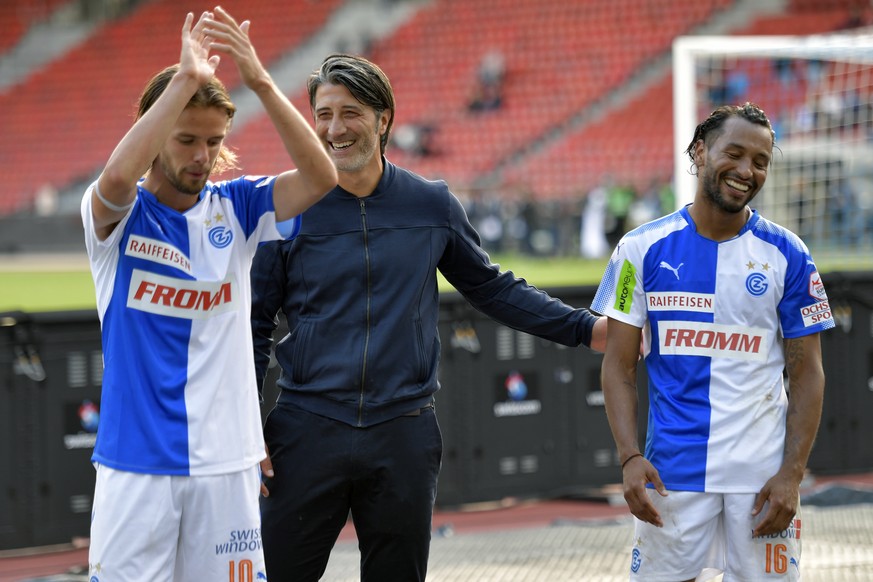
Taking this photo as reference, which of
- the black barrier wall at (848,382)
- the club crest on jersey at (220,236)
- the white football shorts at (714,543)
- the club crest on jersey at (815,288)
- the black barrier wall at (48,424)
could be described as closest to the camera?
the club crest on jersey at (220,236)

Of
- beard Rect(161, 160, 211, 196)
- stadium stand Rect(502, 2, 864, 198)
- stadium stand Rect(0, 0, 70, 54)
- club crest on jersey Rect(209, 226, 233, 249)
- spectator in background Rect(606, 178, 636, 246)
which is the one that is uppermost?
stadium stand Rect(0, 0, 70, 54)

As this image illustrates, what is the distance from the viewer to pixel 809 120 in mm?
17562

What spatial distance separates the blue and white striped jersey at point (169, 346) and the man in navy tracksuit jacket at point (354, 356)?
531mm

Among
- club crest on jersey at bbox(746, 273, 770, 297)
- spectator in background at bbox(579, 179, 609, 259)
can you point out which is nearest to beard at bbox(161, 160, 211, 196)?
club crest on jersey at bbox(746, 273, 770, 297)

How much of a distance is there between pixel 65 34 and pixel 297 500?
35784 mm

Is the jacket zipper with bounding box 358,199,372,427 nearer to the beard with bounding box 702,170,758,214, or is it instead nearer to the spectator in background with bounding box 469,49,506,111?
the beard with bounding box 702,170,758,214

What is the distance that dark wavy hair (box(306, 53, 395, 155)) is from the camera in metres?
3.49

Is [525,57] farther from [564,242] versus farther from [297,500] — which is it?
[297,500]

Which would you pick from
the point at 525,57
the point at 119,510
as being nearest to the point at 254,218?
the point at 119,510

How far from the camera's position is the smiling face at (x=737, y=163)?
3316mm

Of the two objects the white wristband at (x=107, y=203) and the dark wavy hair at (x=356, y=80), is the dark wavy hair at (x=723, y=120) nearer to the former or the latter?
the dark wavy hair at (x=356, y=80)

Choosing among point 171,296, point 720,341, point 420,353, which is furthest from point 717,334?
point 171,296

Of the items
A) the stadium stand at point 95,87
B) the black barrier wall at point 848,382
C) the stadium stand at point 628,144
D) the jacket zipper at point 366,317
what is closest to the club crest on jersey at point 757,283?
the jacket zipper at point 366,317

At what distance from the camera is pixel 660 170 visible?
27.4 metres
